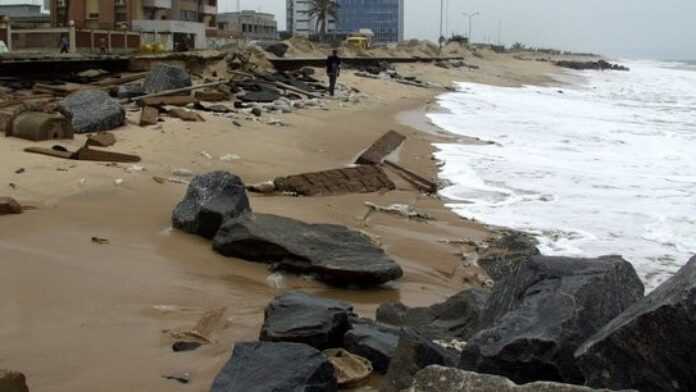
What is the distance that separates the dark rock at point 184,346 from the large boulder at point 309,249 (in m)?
1.84

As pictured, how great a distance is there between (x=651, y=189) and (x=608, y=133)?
9791 millimetres

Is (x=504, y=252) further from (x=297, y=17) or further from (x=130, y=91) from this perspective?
(x=297, y=17)

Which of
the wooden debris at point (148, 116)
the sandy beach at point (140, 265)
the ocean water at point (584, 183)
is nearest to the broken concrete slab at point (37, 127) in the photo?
the sandy beach at point (140, 265)

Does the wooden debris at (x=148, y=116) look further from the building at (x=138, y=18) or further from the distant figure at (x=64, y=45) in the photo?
the building at (x=138, y=18)

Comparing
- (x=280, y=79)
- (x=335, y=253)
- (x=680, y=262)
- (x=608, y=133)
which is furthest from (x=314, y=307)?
(x=280, y=79)

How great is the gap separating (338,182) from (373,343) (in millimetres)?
6419

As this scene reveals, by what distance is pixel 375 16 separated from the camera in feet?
563

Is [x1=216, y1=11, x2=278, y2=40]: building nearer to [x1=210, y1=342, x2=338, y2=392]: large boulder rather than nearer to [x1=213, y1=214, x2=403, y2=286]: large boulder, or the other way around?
[x1=213, y1=214, x2=403, y2=286]: large boulder

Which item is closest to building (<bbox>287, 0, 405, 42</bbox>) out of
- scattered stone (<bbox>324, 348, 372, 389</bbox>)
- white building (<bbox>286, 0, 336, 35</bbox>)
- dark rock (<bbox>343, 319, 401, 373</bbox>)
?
white building (<bbox>286, 0, 336, 35</bbox>)

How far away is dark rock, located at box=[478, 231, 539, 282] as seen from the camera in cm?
725

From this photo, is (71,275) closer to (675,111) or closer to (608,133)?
(608,133)

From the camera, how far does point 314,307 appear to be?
4832 millimetres

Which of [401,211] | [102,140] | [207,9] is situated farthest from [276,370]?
[207,9]

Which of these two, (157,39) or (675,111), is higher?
(157,39)
